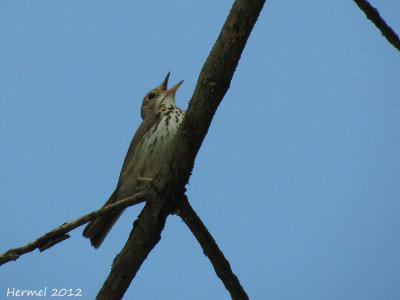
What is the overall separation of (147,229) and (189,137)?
0.90 m

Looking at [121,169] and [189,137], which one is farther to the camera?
[121,169]

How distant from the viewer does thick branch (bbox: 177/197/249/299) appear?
4.54 metres

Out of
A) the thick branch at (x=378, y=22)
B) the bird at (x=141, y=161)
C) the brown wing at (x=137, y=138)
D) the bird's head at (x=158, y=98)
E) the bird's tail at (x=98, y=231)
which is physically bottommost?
the thick branch at (x=378, y=22)

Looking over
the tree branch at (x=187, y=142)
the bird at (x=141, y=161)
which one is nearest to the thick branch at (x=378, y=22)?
the tree branch at (x=187, y=142)

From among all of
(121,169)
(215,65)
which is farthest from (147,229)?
(121,169)

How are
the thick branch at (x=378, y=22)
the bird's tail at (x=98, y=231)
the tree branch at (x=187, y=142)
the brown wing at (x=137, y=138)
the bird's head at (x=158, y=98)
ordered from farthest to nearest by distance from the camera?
the bird's head at (x=158, y=98) → the brown wing at (x=137, y=138) → the bird's tail at (x=98, y=231) → the thick branch at (x=378, y=22) → the tree branch at (x=187, y=142)

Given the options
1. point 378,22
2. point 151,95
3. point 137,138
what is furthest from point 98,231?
point 378,22

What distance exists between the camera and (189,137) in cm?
401

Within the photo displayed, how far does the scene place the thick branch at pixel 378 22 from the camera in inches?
153

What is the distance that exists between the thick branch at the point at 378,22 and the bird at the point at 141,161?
9.47 feet

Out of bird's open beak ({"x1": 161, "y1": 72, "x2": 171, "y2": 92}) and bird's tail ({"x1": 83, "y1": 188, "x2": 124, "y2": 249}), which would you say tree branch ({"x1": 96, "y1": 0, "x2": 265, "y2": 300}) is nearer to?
bird's tail ({"x1": 83, "y1": 188, "x2": 124, "y2": 249})

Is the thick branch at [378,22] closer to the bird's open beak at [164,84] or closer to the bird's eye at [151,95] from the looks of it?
the bird's open beak at [164,84]

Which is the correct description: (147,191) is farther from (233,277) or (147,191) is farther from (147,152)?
(147,152)

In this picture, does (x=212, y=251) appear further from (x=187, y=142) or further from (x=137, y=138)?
(x=137, y=138)
